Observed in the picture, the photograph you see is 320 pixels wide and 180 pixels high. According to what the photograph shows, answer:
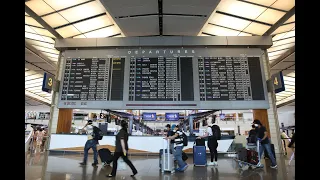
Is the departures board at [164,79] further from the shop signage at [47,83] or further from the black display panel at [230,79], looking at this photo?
the shop signage at [47,83]

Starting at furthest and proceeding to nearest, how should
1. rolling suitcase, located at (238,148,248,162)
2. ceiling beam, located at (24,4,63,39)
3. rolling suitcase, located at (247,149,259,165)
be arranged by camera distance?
ceiling beam, located at (24,4,63,39)
rolling suitcase, located at (238,148,248,162)
rolling suitcase, located at (247,149,259,165)

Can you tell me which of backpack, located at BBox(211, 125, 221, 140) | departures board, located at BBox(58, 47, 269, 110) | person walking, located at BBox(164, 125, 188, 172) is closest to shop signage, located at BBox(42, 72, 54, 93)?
departures board, located at BBox(58, 47, 269, 110)

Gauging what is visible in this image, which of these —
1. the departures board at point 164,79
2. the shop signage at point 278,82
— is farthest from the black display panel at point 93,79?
the shop signage at point 278,82

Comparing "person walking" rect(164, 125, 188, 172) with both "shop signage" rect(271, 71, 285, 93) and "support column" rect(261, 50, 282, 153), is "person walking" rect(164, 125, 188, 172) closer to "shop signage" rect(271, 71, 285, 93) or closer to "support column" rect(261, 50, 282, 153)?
"shop signage" rect(271, 71, 285, 93)

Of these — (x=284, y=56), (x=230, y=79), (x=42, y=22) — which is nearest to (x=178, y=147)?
(x=230, y=79)

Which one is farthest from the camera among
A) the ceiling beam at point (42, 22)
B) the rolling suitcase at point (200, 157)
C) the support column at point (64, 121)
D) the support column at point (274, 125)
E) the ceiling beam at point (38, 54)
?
the ceiling beam at point (38, 54)

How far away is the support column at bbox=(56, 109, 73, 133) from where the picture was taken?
959 cm

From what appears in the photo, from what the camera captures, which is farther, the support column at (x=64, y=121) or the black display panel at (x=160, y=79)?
the support column at (x=64, y=121)

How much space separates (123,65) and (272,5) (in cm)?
592

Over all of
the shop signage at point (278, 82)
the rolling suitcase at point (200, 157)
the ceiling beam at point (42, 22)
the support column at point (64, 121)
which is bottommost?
the rolling suitcase at point (200, 157)

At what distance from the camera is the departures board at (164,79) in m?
8.40

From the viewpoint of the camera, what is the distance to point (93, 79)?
8773mm

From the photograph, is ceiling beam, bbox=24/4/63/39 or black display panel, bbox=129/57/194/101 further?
black display panel, bbox=129/57/194/101
